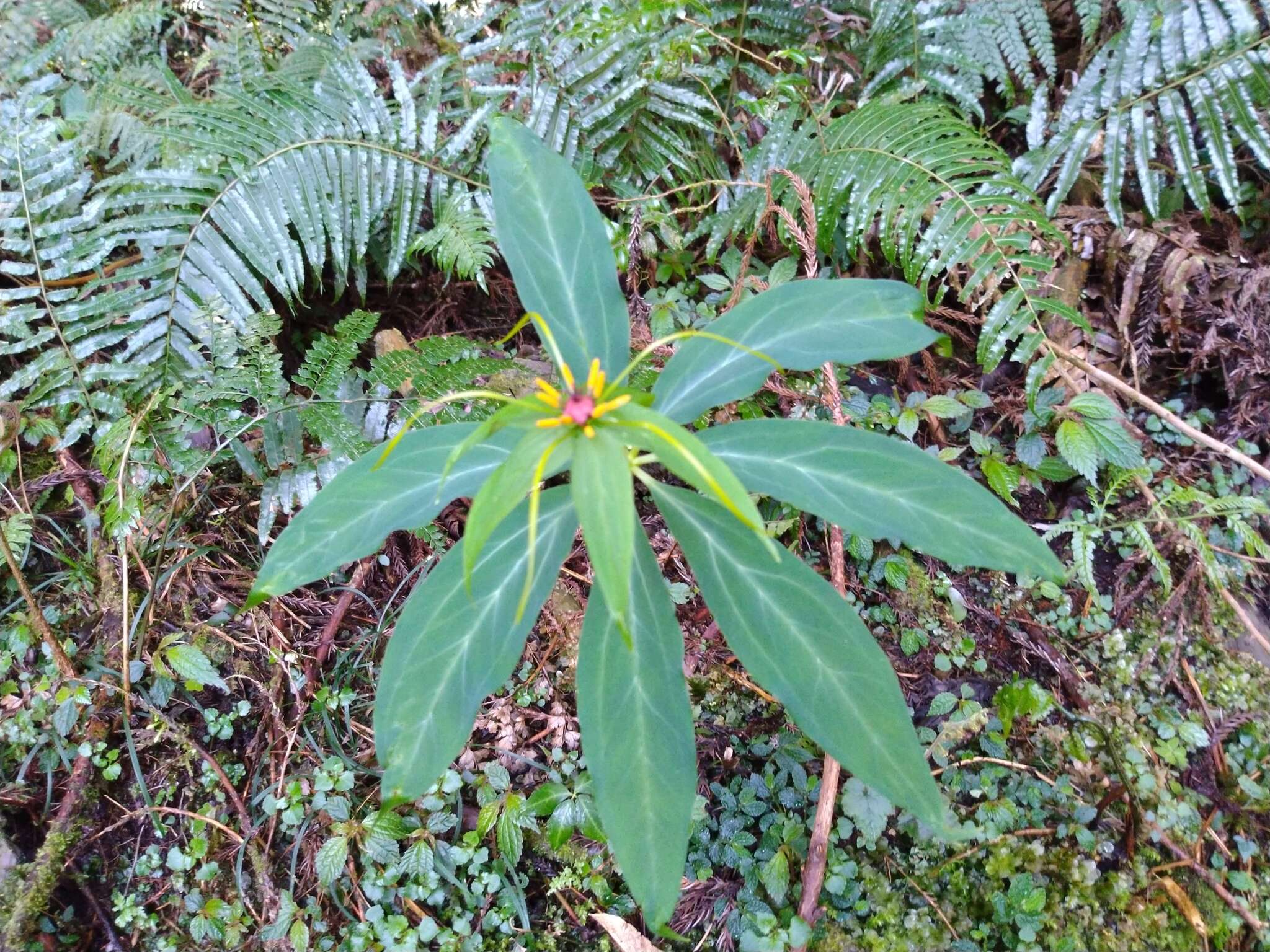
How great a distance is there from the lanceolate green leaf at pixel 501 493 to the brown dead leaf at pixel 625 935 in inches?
43.7

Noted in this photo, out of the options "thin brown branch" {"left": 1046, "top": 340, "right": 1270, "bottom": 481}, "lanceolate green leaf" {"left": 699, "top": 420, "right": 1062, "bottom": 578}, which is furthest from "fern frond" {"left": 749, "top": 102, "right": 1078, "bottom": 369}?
"lanceolate green leaf" {"left": 699, "top": 420, "right": 1062, "bottom": 578}

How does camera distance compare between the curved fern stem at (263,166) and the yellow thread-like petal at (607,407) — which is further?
the curved fern stem at (263,166)

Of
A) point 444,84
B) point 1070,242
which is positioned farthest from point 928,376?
point 444,84

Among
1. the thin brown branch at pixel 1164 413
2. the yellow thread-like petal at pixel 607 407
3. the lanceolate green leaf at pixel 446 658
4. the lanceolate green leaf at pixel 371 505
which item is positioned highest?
the yellow thread-like petal at pixel 607 407

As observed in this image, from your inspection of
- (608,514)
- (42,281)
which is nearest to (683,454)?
(608,514)

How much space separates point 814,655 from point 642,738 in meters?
0.33

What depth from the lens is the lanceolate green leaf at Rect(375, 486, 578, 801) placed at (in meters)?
1.16

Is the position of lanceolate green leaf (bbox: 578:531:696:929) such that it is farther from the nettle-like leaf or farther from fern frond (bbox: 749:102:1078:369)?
fern frond (bbox: 749:102:1078:369)

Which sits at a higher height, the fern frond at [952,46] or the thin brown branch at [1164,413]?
the fern frond at [952,46]

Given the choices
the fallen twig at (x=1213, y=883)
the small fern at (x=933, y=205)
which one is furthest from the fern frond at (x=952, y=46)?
the fallen twig at (x=1213, y=883)

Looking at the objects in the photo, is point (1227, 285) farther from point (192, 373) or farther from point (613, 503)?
point (192, 373)

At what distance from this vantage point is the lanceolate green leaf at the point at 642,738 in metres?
1.09

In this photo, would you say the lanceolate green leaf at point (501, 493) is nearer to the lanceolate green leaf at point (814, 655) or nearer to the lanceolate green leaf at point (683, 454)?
the lanceolate green leaf at point (683, 454)

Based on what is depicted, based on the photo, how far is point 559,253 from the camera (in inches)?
53.1
